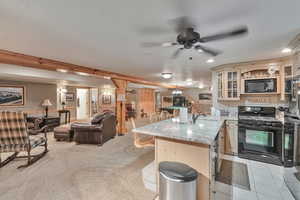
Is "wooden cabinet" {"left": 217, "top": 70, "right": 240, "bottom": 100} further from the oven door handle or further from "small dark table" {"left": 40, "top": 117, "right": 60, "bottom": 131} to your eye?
"small dark table" {"left": 40, "top": 117, "right": 60, "bottom": 131}

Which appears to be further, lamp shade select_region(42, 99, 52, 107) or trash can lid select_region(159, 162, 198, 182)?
lamp shade select_region(42, 99, 52, 107)

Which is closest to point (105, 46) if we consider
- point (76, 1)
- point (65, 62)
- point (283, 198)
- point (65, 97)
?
point (76, 1)

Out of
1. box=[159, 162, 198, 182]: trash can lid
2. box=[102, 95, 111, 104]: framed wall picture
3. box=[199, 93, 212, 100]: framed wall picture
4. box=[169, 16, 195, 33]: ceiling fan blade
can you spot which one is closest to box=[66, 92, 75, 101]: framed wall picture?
box=[102, 95, 111, 104]: framed wall picture

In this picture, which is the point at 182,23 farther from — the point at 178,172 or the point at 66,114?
the point at 66,114

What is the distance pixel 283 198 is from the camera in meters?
2.17

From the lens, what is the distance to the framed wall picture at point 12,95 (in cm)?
595

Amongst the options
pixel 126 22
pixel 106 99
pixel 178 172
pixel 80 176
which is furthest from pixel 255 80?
pixel 106 99

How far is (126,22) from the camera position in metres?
1.89

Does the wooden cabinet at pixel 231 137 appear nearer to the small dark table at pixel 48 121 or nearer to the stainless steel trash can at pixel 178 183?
the stainless steel trash can at pixel 178 183

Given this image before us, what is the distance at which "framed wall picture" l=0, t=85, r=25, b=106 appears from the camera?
5.95m

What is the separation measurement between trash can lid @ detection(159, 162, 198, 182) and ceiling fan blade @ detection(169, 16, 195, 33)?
5.74 feet

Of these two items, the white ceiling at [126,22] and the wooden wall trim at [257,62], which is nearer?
the white ceiling at [126,22]

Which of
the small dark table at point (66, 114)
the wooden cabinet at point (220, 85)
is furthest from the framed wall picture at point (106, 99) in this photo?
the wooden cabinet at point (220, 85)

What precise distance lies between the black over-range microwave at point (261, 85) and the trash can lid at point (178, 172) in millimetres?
3201
